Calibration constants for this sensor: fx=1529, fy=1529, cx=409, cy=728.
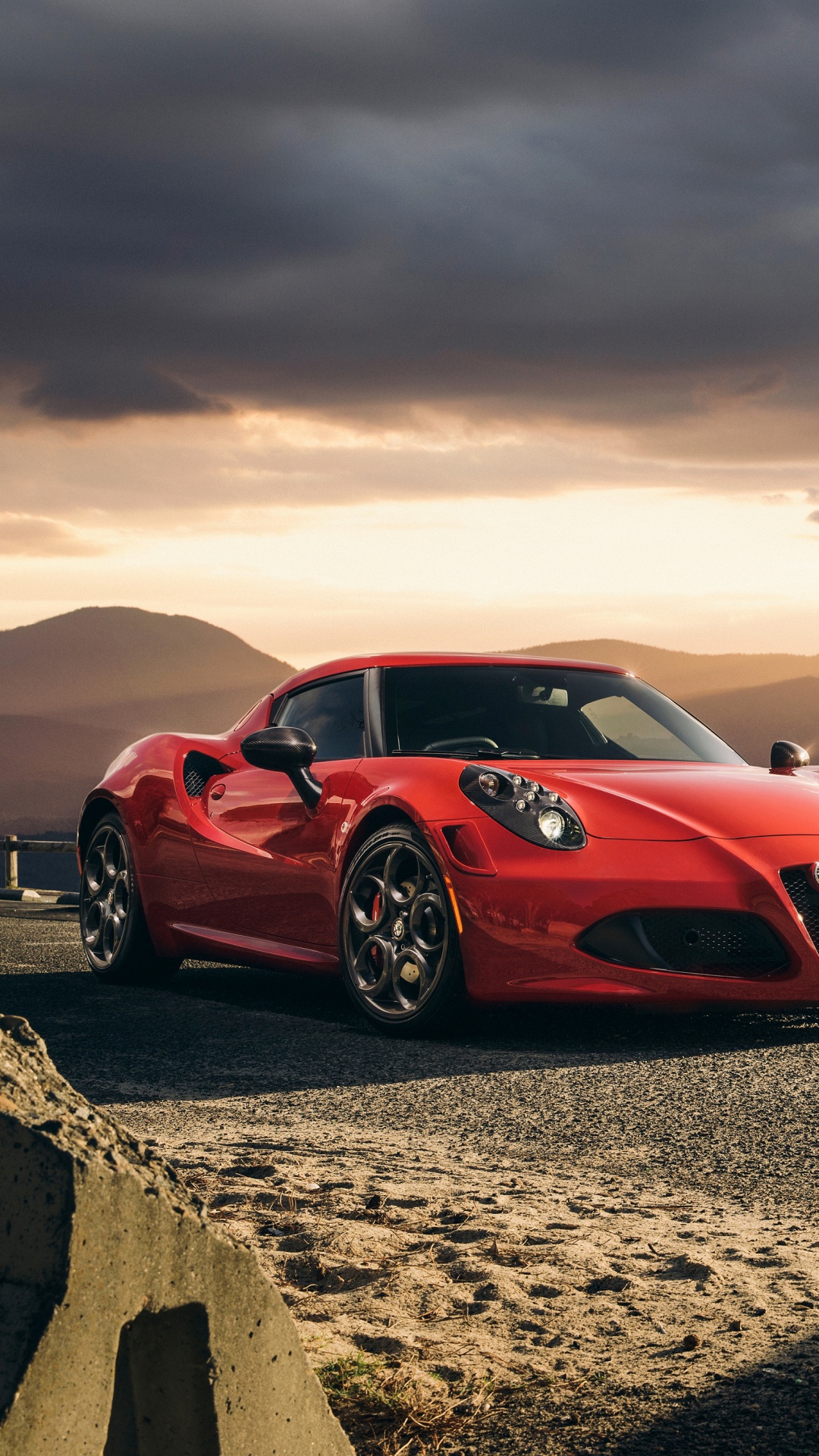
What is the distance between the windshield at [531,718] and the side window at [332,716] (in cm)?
16

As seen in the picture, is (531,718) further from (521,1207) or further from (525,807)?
(521,1207)

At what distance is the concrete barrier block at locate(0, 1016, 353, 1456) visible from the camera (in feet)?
4.89

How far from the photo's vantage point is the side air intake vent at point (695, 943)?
523cm

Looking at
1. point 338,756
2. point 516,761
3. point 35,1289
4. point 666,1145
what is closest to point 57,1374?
point 35,1289

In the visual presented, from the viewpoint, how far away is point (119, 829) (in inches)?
298

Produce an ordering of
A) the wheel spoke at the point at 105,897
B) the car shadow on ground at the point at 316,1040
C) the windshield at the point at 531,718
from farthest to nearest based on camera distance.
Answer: the wheel spoke at the point at 105,897, the windshield at the point at 531,718, the car shadow on ground at the point at 316,1040

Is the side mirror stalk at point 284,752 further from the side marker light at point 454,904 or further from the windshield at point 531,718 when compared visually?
the side marker light at point 454,904

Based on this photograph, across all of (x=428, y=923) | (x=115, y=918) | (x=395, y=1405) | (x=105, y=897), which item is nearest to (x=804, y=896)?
(x=428, y=923)

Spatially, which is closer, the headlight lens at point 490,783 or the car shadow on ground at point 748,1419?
the car shadow on ground at point 748,1419

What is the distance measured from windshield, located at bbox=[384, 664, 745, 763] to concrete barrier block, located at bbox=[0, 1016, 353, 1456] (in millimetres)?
4414

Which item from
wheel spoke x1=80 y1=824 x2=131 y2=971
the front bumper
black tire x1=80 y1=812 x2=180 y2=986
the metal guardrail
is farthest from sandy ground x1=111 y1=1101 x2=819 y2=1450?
the metal guardrail

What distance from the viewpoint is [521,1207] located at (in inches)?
127

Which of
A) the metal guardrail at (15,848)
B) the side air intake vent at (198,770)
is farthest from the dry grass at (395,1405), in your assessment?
the metal guardrail at (15,848)

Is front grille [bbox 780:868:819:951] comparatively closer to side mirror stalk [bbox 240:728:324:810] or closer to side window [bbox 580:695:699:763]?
side window [bbox 580:695:699:763]
